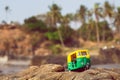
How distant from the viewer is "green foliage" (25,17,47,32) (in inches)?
6580

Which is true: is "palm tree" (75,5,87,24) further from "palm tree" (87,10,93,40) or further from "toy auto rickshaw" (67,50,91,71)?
"toy auto rickshaw" (67,50,91,71)

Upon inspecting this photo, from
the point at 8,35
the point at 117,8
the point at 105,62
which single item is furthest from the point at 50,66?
the point at 8,35

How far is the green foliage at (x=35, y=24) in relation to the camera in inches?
6580

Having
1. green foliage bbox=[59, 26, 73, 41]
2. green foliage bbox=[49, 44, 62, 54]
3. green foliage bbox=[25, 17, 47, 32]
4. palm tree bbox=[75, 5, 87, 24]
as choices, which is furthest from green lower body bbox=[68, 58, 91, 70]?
palm tree bbox=[75, 5, 87, 24]

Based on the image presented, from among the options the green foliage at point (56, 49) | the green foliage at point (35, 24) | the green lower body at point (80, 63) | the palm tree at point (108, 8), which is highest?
the palm tree at point (108, 8)

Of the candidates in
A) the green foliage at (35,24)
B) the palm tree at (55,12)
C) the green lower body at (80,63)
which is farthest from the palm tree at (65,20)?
the green lower body at (80,63)

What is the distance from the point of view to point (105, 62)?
113m

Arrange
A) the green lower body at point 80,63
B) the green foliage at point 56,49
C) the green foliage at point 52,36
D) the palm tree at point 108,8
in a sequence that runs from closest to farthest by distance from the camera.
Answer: the green lower body at point 80,63
the green foliage at point 56,49
the palm tree at point 108,8
the green foliage at point 52,36

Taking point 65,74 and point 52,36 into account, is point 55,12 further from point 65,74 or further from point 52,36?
point 65,74

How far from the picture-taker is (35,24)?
168m

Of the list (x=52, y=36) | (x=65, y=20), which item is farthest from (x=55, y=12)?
(x=52, y=36)

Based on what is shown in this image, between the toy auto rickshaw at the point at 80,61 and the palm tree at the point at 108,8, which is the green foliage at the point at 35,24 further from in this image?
the toy auto rickshaw at the point at 80,61

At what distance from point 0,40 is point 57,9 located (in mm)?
33505

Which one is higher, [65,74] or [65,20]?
[65,20]
